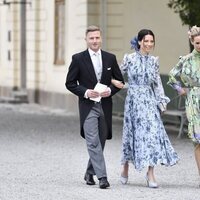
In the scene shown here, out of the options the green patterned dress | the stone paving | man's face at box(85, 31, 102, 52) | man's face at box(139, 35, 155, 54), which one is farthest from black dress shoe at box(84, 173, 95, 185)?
man's face at box(139, 35, 155, 54)

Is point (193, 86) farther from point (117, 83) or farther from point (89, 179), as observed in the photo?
point (89, 179)

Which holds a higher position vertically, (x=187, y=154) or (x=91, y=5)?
(x=91, y=5)

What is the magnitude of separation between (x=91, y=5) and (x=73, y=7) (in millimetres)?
1220

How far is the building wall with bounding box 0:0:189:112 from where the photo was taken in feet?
73.9

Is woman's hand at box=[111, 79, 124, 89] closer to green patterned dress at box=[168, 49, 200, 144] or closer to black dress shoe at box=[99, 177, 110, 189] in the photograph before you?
green patterned dress at box=[168, 49, 200, 144]

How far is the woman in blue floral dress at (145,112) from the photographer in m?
10.4

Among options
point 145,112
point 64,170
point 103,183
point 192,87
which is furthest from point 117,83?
point 64,170

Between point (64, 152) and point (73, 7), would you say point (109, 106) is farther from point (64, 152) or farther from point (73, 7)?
point (73, 7)

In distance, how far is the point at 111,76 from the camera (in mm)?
10414

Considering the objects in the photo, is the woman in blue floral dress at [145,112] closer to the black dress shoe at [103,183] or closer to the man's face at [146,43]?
the man's face at [146,43]

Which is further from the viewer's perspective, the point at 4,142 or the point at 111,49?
the point at 111,49

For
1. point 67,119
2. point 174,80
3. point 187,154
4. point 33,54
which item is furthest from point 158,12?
point 174,80

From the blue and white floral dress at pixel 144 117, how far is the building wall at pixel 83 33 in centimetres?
1162

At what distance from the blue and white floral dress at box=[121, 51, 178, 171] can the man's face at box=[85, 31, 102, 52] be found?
463 millimetres
